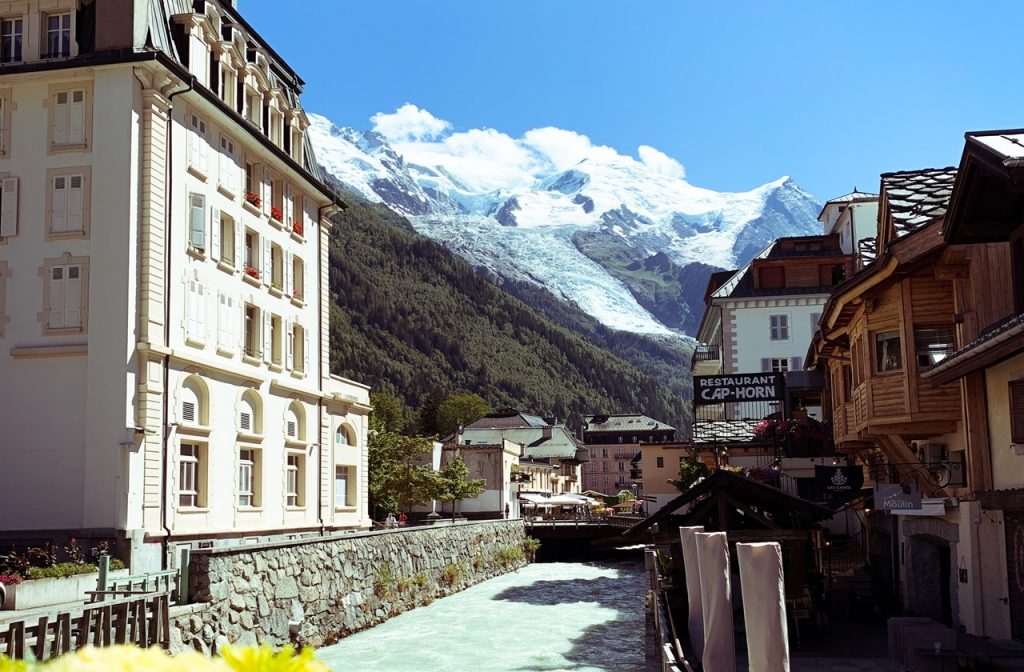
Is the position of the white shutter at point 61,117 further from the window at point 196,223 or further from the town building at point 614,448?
the town building at point 614,448

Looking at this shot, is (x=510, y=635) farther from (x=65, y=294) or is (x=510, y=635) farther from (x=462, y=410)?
(x=462, y=410)

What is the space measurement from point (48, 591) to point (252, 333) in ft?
52.7

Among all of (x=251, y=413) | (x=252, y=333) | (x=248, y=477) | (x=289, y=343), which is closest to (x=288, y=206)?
(x=289, y=343)

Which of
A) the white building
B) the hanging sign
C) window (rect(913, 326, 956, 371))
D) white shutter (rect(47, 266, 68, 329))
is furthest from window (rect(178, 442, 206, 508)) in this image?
window (rect(913, 326, 956, 371))

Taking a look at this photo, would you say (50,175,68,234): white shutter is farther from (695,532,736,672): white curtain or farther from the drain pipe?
(695,532,736,672): white curtain

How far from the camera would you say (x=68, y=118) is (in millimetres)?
30125

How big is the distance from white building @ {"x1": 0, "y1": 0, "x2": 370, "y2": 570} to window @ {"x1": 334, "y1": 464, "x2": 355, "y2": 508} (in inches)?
345

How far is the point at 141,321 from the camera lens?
2916 centimetres

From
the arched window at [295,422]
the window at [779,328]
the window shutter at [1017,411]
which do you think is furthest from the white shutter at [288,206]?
the window at [779,328]

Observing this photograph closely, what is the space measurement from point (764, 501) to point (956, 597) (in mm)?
4450

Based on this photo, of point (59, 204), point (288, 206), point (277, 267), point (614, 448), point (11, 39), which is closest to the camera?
point (59, 204)

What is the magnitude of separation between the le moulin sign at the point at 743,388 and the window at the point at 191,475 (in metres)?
17.1

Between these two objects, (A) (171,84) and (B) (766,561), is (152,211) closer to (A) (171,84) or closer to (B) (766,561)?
(A) (171,84)

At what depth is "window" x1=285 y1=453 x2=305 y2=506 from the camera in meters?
39.7
